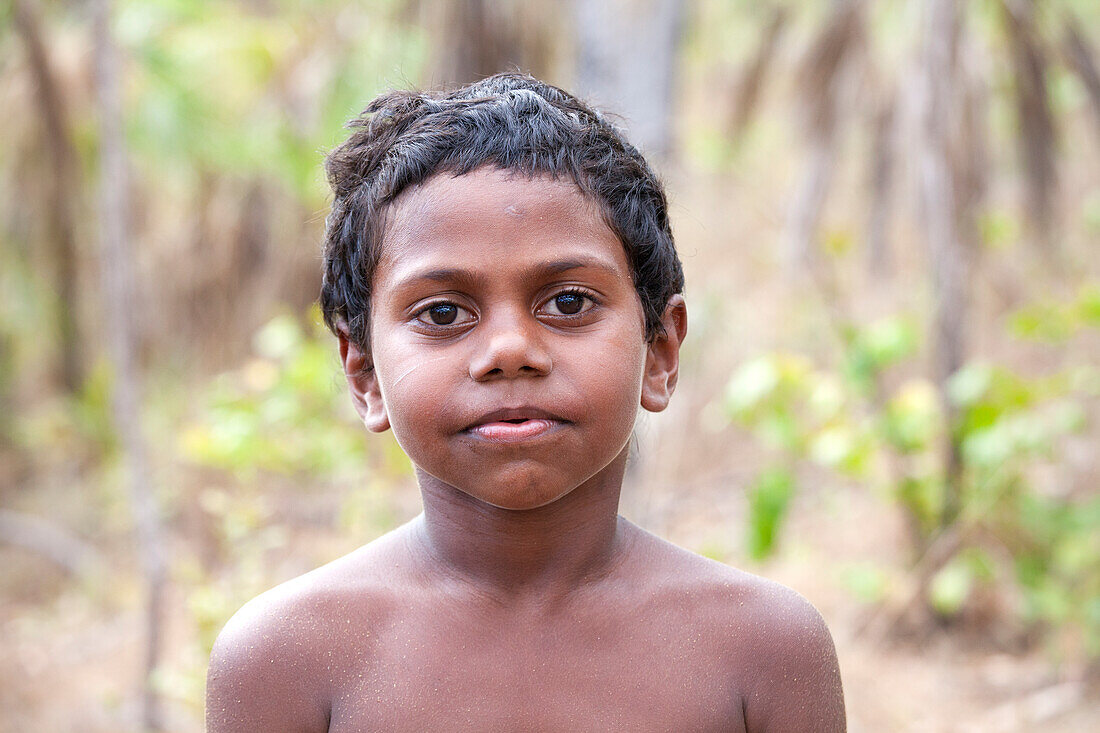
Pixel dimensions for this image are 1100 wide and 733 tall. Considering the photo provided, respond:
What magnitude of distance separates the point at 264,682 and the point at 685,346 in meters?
5.32

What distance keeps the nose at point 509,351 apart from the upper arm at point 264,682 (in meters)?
0.45

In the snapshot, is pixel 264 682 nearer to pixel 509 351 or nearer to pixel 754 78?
pixel 509 351

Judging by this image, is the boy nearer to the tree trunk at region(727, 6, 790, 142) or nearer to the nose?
the nose

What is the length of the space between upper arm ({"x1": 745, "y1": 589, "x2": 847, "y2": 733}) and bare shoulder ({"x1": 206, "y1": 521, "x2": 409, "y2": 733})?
0.50 meters

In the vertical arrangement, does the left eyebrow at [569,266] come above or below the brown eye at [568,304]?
above

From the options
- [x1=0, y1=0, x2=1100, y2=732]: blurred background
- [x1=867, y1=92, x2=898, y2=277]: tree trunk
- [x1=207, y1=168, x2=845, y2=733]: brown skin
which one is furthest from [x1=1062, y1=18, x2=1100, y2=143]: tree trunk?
[x1=207, y1=168, x2=845, y2=733]: brown skin

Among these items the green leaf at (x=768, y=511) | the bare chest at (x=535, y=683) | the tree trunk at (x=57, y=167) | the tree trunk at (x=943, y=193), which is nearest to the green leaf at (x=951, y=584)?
the tree trunk at (x=943, y=193)

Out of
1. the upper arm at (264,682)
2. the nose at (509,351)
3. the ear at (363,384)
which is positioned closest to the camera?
the nose at (509,351)

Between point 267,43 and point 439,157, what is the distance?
4778 millimetres

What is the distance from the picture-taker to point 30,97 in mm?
4598

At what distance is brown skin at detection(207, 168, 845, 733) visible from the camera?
1.32 m

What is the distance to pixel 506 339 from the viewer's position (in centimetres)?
128

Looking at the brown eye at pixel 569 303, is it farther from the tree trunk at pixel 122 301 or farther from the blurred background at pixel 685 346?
the tree trunk at pixel 122 301

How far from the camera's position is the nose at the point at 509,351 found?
1273 mm
